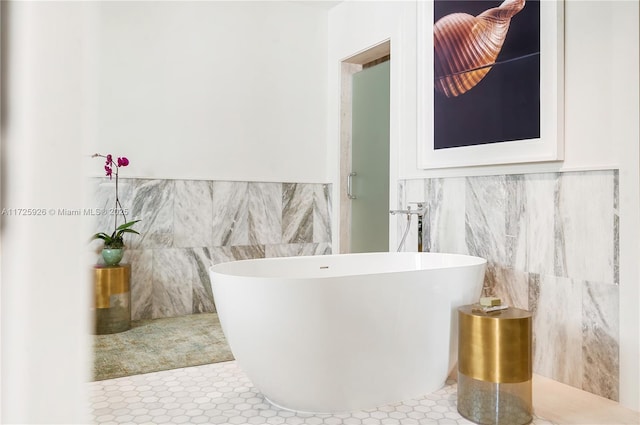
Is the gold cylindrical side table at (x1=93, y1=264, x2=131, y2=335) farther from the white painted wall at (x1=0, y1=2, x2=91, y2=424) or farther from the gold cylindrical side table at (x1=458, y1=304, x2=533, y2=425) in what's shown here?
the white painted wall at (x1=0, y1=2, x2=91, y2=424)

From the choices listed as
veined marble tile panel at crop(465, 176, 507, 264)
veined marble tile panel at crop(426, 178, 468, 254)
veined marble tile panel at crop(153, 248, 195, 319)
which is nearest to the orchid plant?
veined marble tile panel at crop(153, 248, 195, 319)

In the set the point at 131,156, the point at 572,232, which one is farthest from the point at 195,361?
the point at 572,232

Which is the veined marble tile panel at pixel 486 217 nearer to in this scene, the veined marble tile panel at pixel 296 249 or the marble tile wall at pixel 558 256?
the marble tile wall at pixel 558 256

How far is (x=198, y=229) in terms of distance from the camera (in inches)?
127

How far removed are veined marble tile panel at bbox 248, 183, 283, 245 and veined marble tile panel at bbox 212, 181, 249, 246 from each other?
0.04 m

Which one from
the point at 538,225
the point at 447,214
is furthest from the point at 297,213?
the point at 538,225

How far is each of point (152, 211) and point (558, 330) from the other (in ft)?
7.59

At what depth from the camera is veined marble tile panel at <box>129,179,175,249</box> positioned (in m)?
3.03

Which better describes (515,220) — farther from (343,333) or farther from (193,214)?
(193,214)

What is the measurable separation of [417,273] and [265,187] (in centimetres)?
188

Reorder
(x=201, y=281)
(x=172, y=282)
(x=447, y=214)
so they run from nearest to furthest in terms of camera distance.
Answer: (x=447, y=214) < (x=172, y=282) < (x=201, y=281)

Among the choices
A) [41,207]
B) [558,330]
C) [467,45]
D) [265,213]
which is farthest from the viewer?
[265,213]

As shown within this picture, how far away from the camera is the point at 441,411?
175cm

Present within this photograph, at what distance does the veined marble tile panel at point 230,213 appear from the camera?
330 cm
